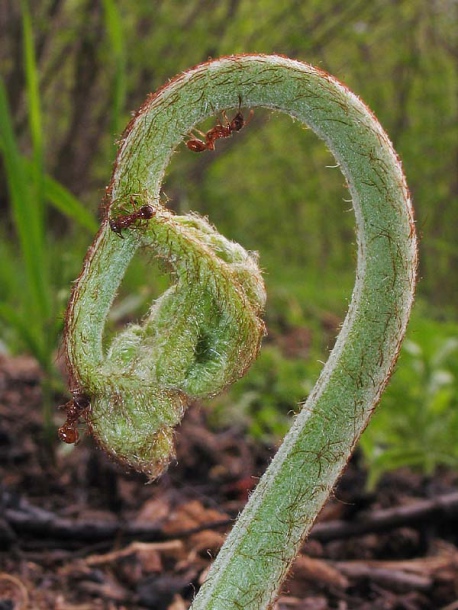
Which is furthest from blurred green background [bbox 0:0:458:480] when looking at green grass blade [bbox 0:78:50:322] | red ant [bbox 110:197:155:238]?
red ant [bbox 110:197:155:238]

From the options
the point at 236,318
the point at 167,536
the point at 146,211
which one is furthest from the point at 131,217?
the point at 167,536

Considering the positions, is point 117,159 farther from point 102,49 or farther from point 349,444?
point 102,49

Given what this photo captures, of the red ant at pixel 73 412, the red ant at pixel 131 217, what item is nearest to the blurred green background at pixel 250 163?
the red ant at pixel 131 217

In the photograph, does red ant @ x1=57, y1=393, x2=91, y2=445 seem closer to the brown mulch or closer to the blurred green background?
the blurred green background

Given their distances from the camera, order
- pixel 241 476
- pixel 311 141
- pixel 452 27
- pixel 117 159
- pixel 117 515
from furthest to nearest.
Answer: pixel 311 141, pixel 452 27, pixel 241 476, pixel 117 515, pixel 117 159

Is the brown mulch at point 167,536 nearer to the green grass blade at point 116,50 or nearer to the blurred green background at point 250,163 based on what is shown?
the blurred green background at point 250,163

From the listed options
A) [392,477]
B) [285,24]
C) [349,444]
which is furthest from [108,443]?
[285,24]
